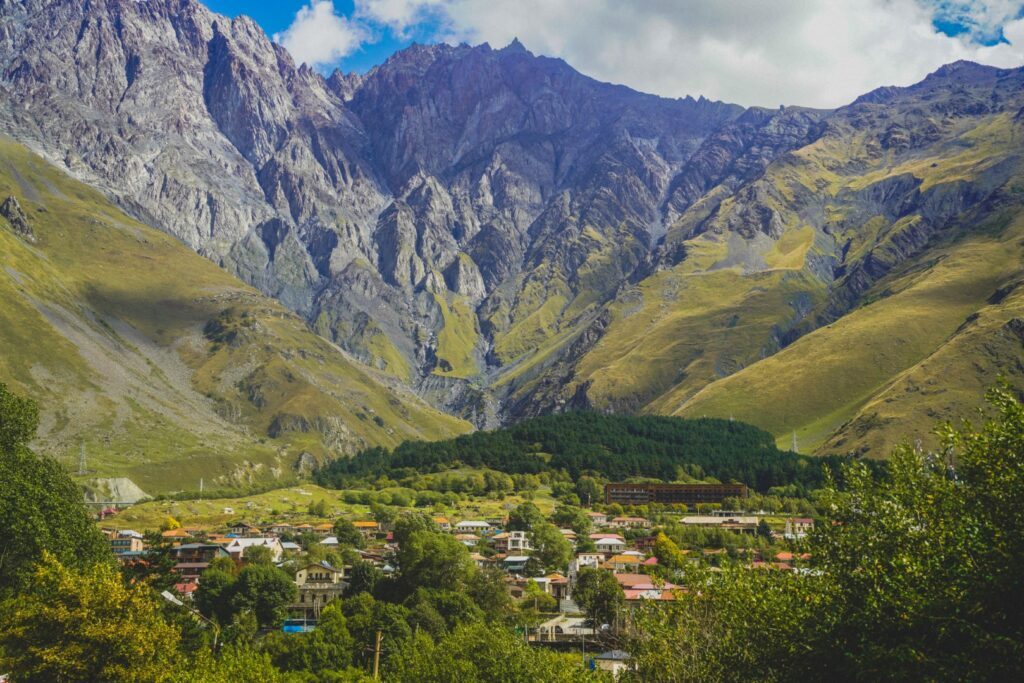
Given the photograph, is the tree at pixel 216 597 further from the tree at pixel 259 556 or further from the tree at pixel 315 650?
the tree at pixel 315 650

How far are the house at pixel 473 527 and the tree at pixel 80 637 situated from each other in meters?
135

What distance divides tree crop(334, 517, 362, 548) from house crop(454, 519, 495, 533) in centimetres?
2245

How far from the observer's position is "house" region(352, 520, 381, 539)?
590 feet

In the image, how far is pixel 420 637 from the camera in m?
81.6

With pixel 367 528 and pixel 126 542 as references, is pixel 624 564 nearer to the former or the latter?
pixel 367 528

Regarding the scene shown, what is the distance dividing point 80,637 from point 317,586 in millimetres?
72355

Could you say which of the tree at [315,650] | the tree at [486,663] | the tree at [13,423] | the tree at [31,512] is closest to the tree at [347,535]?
the tree at [315,650]

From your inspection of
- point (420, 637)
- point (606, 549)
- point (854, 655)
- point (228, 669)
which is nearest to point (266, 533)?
point (606, 549)

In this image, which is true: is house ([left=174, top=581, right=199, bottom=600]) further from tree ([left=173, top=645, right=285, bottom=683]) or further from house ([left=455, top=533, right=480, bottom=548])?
tree ([left=173, top=645, right=285, bottom=683])

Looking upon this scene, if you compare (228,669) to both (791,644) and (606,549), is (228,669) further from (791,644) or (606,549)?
(606,549)

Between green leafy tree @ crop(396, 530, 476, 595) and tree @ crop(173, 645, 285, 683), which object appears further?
green leafy tree @ crop(396, 530, 476, 595)

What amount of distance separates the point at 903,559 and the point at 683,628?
14.1m

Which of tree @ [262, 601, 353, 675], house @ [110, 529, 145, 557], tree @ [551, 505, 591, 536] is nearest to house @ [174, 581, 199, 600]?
tree @ [262, 601, 353, 675]

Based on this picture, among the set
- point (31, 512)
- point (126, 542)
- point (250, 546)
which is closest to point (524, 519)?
point (250, 546)
